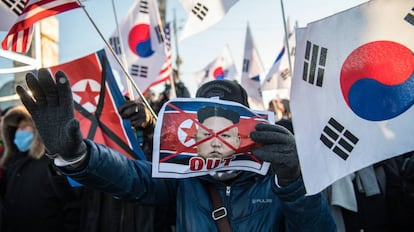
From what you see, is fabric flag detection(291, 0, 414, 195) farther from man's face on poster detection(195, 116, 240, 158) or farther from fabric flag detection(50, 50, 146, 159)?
fabric flag detection(50, 50, 146, 159)

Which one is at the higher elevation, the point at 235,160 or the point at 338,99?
the point at 338,99

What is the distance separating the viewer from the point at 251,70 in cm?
653

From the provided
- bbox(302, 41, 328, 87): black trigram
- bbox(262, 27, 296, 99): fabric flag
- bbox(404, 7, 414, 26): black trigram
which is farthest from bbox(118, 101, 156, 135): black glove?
bbox(262, 27, 296, 99): fabric flag

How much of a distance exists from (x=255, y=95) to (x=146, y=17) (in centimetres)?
193

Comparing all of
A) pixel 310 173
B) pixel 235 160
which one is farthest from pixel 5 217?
pixel 310 173

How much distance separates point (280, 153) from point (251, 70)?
5.14m

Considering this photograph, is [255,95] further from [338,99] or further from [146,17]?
[338,99]

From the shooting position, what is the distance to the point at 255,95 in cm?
612

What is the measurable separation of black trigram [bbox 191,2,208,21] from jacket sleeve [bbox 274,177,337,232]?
6.84 ft

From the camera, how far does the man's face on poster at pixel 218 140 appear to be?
1667 mm

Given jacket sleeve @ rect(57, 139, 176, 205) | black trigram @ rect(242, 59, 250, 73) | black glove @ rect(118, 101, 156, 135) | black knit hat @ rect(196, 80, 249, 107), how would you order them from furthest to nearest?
1. black trigram @ rect(242, 59, 250, 73)
2. black glove @ rect(118, 101, 156, 135)
3. black knit hat @ rect(196, 80, 249, 107)
4. jacket sleeve @ rect(57, 139, 176, 205)

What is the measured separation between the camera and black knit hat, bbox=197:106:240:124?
1.69 metres

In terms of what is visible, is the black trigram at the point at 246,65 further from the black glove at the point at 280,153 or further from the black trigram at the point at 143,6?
the black glove at the point at 280,153

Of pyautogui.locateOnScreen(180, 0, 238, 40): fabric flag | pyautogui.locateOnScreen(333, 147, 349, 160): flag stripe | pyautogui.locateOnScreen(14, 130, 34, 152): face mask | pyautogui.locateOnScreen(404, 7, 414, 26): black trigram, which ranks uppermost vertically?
pyautogui.locateOnScreen(180, 0, 238, 40): fabric flag
